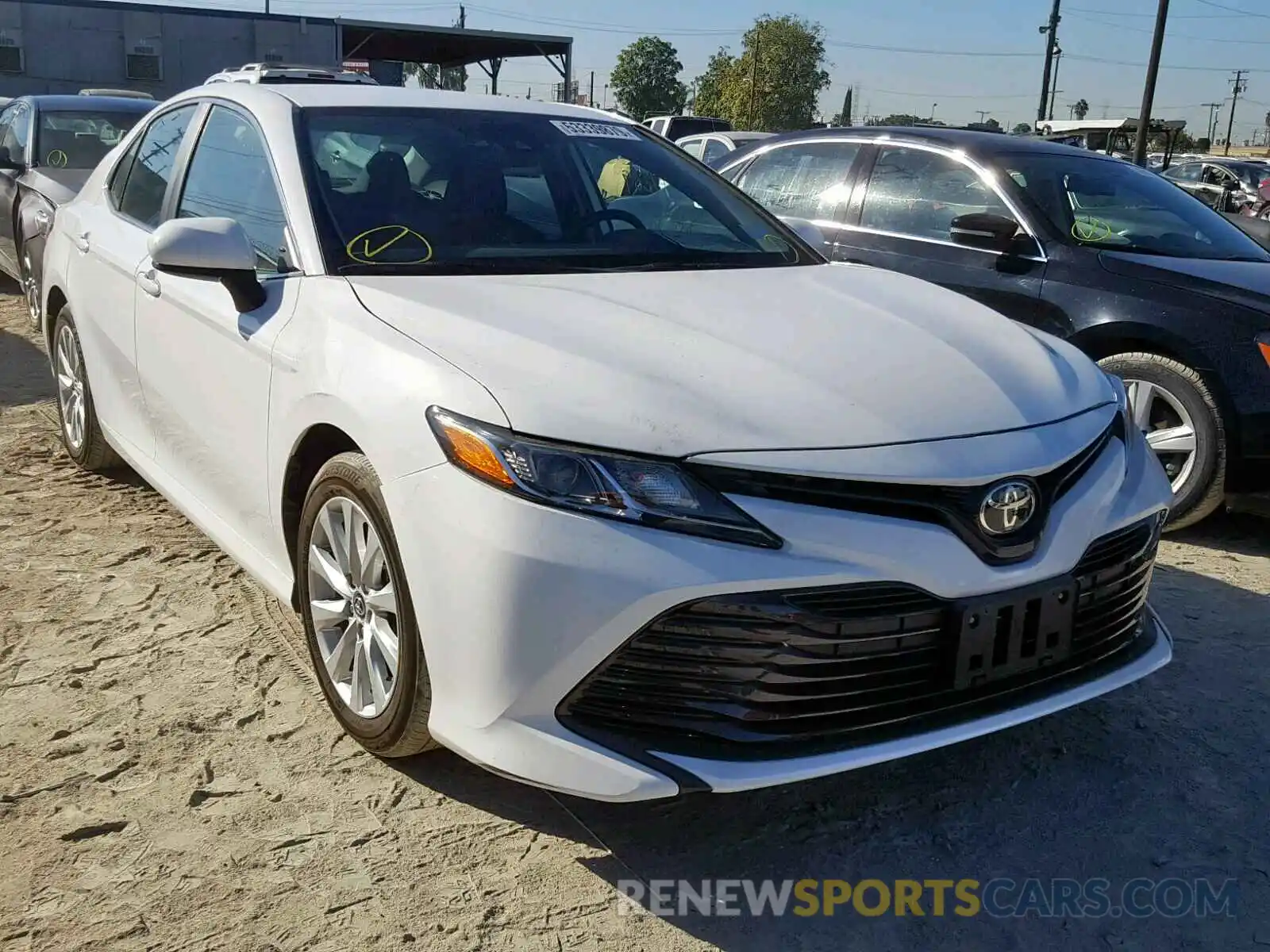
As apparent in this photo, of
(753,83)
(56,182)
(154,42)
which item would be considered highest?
(753,83)

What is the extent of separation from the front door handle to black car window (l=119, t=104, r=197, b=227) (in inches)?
9.4

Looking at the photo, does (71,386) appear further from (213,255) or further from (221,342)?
(213,255)

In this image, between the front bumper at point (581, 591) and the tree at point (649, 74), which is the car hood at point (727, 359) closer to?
the front bumper at point (581, 591)

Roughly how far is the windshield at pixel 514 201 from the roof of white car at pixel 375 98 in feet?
0.16

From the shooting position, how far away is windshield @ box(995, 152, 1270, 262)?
5074mm

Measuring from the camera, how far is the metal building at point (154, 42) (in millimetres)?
33375

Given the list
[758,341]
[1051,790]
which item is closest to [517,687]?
[758,341]

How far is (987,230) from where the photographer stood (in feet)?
16.6

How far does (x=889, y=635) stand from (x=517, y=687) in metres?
0.71

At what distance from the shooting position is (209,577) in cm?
384

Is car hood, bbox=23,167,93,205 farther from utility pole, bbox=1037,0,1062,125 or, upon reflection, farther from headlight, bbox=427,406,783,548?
utility pole, bbox=1037,0,1062,125

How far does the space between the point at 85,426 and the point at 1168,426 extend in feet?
14.0

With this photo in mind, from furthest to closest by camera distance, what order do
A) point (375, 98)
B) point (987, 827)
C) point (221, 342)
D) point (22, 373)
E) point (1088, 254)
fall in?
point (22, 373) < point (1088, 254) < point (375, 98) < point (221, 342) < point (987, 827)

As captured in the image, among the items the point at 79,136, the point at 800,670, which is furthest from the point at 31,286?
the point at 800,670
